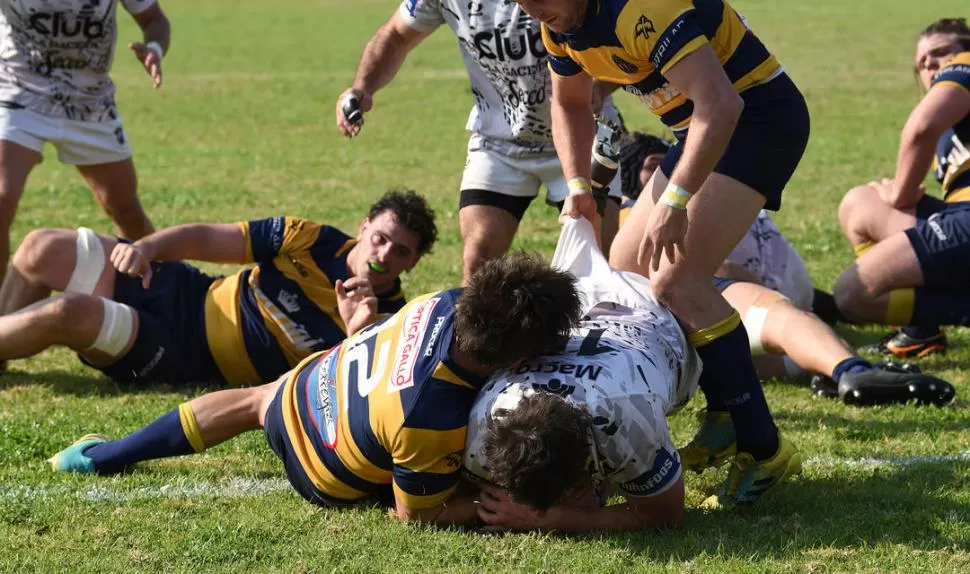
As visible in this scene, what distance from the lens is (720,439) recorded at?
4.41 meters

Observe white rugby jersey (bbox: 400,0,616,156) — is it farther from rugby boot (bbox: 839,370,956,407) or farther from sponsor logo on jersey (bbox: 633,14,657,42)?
sponsor logo on jersey (bbox: 633,14,657,42)

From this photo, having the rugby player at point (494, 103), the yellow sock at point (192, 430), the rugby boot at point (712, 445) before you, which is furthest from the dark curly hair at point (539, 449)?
the rugby player at point (494, 103)

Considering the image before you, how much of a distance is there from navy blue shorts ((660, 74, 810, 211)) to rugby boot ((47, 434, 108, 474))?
2359 millimetres

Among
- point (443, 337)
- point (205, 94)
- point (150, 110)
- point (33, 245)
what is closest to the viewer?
point (443, 337)

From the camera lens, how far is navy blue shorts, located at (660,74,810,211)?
4305 millimetres

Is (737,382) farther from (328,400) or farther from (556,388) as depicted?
(328,400)

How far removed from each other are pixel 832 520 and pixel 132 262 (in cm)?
291

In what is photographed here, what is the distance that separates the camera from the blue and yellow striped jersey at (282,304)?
229 inches

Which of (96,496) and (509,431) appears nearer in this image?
(509,431)

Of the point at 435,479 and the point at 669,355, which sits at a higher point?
the point at 669,355

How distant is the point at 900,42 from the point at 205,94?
12.9 meters

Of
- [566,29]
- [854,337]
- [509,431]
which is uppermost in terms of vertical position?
[566,29]

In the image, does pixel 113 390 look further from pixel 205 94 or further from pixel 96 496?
pixel 205 94

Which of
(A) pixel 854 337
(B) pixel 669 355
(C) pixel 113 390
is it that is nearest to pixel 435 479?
(B) pixel 669 355
